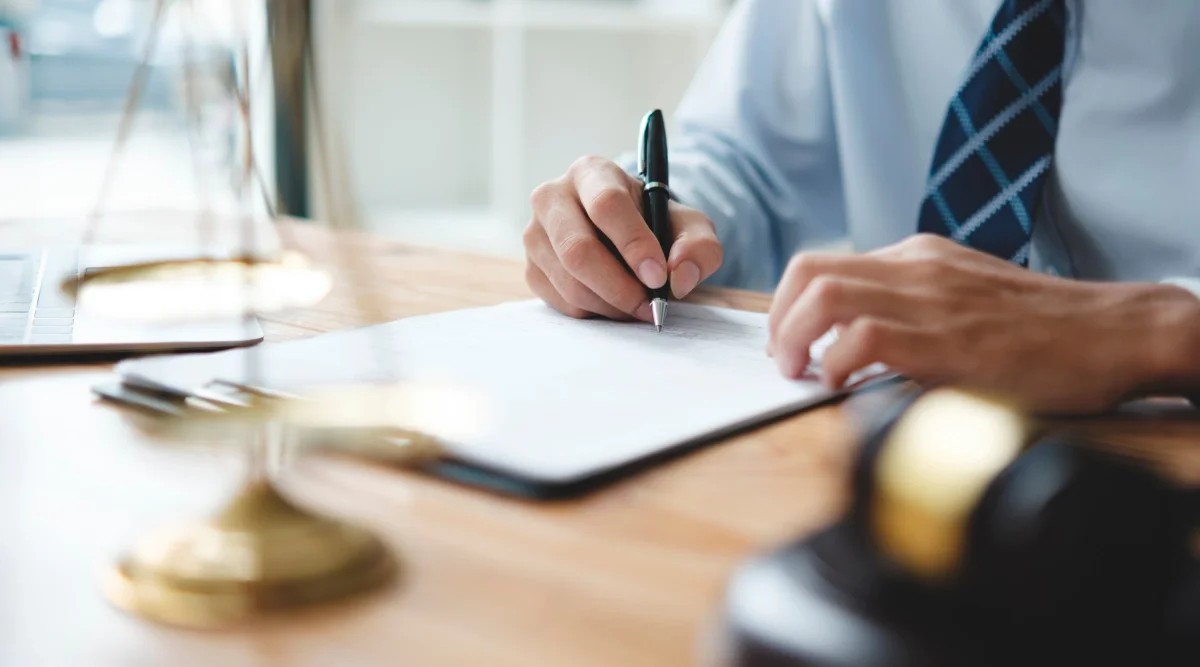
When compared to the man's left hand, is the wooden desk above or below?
below

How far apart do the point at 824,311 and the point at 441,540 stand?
0.28 metres

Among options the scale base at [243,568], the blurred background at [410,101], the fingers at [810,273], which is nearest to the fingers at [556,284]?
the fingers at [810,273]

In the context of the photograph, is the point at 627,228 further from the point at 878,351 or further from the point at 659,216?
the point at 878,351

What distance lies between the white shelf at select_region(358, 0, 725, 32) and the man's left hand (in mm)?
1658

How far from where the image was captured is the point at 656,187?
80 cm

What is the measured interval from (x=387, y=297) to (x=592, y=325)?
0.64 ft

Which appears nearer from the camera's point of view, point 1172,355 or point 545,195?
point 1172,355

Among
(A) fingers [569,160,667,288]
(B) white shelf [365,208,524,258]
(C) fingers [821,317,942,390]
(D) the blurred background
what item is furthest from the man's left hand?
(B) white shelf [365,208,524,258]

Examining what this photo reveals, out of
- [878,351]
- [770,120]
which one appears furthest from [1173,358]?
[770,120]

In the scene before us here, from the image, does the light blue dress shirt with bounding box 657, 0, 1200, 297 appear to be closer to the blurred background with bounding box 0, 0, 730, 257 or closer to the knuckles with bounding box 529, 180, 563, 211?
the knuckles with bounding box 529, 180, 563, 211

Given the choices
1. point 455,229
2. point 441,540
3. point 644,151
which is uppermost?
point 644,151

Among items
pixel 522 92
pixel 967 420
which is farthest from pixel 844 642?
pixel 522 92

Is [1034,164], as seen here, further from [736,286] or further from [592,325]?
[592,325]

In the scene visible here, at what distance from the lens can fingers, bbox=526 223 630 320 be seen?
0.74 m
